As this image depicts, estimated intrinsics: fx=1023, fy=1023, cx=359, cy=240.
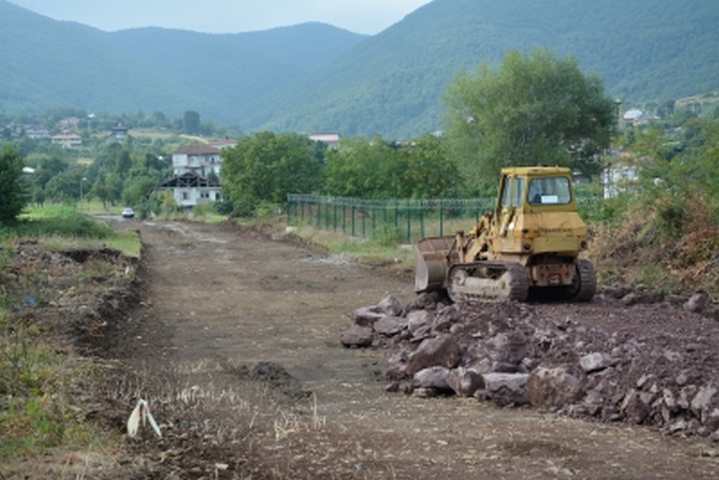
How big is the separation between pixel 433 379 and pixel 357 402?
117 cm

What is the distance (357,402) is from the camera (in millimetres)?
13914

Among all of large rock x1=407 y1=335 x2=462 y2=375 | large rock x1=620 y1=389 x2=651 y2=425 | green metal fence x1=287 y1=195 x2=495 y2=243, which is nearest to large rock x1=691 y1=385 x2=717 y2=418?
large rock x1=620 y1=389 x2=651 y2=425

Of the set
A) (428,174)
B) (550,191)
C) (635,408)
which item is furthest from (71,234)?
(635,408)

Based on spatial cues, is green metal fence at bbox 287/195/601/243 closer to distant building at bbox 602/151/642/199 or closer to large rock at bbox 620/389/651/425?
distant building at bbox 602/151/642/199

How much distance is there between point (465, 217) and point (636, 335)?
25.0m

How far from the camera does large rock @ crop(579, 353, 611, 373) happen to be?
12.8 meters

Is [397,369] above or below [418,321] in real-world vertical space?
below

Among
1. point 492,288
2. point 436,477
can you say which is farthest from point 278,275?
point 436,477

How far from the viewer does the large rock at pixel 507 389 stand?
13.2m

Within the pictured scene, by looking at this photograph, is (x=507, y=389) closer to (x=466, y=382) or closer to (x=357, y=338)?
(x=466, y=382)

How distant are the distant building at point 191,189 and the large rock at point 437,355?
111 meters

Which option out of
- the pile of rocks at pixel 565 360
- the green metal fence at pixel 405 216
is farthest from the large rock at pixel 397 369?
the green metal fence at pixel 405 216

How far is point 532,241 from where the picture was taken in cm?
1844

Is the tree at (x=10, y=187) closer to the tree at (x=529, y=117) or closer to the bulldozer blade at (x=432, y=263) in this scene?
the tree at (x=529, y=117)
